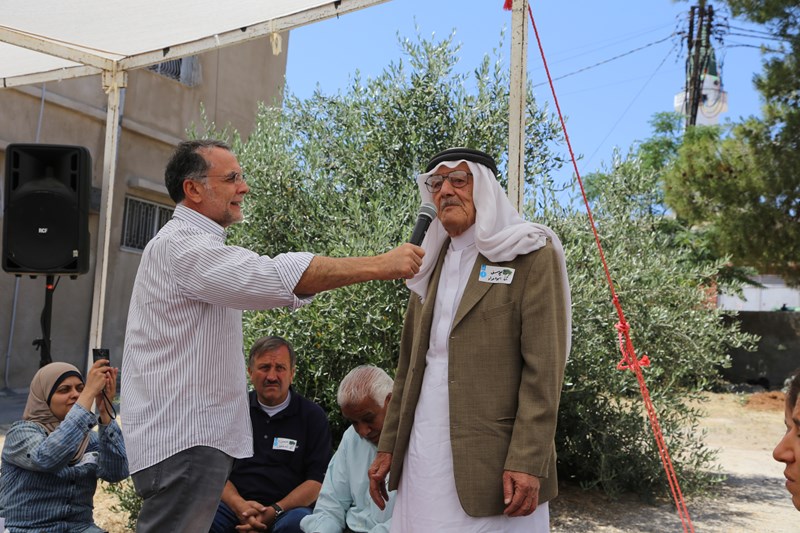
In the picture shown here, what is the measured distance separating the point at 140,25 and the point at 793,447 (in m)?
4.51

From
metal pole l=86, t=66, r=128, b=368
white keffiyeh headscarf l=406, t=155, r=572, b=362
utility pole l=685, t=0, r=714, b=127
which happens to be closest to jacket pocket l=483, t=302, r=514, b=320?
white keffiyeh headscarf l=406, t=155, r=572, b=362

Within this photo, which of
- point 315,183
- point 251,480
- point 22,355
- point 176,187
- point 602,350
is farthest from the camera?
point 22,355

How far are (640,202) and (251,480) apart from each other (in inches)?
172

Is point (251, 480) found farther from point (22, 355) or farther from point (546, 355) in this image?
point (22, 355)

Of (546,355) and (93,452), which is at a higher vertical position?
(546,355)

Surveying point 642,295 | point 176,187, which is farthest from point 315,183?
point 176,187

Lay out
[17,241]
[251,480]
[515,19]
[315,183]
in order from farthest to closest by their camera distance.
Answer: [315,183] → [17,241] → [251,480] → [515,19]

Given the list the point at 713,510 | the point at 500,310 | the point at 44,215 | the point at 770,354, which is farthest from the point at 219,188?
the point at 770,354

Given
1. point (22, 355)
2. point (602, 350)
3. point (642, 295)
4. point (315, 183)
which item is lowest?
point (22, 355)

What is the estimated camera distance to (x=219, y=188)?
8.98 ft

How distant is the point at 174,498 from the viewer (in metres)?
2.49

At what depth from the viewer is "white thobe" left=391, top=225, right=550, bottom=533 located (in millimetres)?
2494

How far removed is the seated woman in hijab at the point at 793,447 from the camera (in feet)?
4.64

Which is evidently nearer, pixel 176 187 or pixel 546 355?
pixel 546 355
